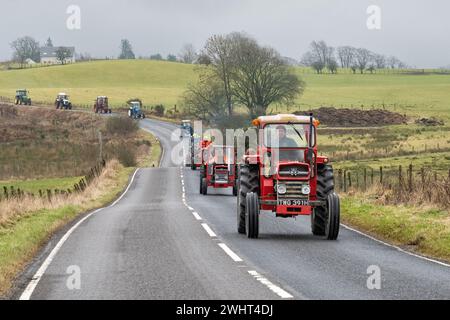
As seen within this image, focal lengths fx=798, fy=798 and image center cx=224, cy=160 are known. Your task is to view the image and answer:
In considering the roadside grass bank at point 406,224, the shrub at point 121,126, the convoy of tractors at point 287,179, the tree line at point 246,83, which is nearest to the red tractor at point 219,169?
the roadside grass bank at point 406,224

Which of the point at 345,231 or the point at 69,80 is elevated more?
the point at 69,80

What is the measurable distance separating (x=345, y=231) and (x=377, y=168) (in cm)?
2926

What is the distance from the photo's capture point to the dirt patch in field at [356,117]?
Result: 95.9 metres

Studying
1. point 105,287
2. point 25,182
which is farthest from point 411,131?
point 105,287

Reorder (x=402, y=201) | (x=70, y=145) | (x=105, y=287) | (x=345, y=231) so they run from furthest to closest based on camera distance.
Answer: (x=70, y=145), (x=402, y=201), (x=345, y=231), (x=105, y=287)

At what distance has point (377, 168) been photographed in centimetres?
4888

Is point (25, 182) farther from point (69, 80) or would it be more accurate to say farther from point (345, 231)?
point (69, 80)

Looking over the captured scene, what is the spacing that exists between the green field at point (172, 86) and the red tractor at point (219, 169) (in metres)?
68.9

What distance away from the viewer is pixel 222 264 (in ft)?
45.5

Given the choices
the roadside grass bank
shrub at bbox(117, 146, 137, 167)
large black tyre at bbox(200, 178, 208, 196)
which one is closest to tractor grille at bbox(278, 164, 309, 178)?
the roadside grass bank

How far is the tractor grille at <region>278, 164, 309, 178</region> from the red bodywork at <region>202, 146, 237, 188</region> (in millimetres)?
20640

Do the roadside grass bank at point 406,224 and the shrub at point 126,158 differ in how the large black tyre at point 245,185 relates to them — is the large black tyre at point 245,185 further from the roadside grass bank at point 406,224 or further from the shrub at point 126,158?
the shrub at point 126,158
